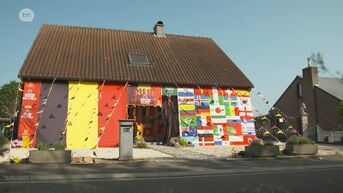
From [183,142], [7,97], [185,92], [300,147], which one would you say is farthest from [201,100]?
[7,97]

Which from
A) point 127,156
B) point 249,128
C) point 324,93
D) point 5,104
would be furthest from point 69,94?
point 5,104

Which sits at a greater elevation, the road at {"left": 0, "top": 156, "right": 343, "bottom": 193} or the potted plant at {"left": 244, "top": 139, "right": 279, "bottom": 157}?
the potted plant at {"left": 244, "top": 139, "right": 279, "bottom": 157}

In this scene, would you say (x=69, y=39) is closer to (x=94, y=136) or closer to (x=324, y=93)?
(x=94, y=136)

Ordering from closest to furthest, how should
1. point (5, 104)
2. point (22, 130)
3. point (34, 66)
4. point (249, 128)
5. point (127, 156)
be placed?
point (127, 156) → point (22, 130) → point (34, 66) → point (249, 128) → point (5, 104)

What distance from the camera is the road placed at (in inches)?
285

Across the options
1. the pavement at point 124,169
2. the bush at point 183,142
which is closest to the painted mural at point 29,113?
the pavement at point 124,169

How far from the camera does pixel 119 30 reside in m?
25.2

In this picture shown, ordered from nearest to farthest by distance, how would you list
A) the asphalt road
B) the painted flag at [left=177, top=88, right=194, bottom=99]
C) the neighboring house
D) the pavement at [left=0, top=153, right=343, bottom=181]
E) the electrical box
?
the asphalt road < the pavement at [left=0, top=153, right=343, bottom=181] < the electrical box < the painted flag at [left=177, top=88, right=194, bottom=99] < the neighboring house

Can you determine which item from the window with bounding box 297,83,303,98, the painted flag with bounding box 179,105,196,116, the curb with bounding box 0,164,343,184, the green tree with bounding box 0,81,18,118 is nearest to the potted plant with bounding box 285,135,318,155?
the curb with bounding box 0,164,343,184

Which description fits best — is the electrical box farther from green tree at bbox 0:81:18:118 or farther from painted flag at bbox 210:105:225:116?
green tree at bbox 0:81:18:118

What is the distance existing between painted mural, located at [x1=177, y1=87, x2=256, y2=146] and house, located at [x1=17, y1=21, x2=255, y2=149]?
0.06 m

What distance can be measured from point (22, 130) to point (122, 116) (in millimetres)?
5283

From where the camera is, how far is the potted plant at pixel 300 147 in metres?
14.9

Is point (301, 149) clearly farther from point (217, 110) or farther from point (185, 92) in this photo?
point (185, 92)
